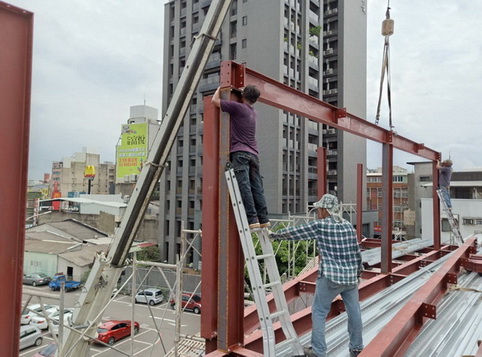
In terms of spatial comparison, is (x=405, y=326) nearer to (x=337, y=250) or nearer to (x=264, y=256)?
(x=337, y=250)

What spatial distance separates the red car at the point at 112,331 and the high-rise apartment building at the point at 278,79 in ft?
33.1

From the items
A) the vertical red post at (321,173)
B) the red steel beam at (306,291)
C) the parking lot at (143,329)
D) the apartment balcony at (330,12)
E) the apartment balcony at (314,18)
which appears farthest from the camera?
the apartment balcony at (330,12)

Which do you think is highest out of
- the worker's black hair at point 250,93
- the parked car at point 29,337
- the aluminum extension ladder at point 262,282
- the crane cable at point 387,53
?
the crane cable at point 387,53

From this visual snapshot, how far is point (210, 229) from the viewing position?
3.39 meters

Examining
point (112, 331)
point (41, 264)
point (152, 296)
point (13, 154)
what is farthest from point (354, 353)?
point (41, 264)

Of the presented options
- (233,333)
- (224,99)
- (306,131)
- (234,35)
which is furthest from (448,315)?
(234,35)

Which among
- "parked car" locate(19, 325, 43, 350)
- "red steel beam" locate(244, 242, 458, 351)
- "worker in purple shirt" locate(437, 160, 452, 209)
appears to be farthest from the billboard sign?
"red steel beam" locate(244, 242, 458, 351)

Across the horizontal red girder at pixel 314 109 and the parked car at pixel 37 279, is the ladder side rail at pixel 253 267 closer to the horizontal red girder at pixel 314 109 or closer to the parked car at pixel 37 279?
the horizontal red girder at pixel 314 109

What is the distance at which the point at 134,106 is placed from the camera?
50.9 metres

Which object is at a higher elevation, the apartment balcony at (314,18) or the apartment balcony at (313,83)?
the apartment balcony at (314,18)

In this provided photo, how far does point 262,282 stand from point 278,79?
27.8 metres

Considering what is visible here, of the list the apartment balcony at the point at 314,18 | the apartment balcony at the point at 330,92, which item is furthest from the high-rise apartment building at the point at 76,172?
the apartment balcony at the point at 314,18

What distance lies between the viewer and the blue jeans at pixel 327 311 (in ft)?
10.4

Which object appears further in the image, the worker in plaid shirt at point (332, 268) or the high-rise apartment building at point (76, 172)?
the high-rise apartment building at point (76, 172)
